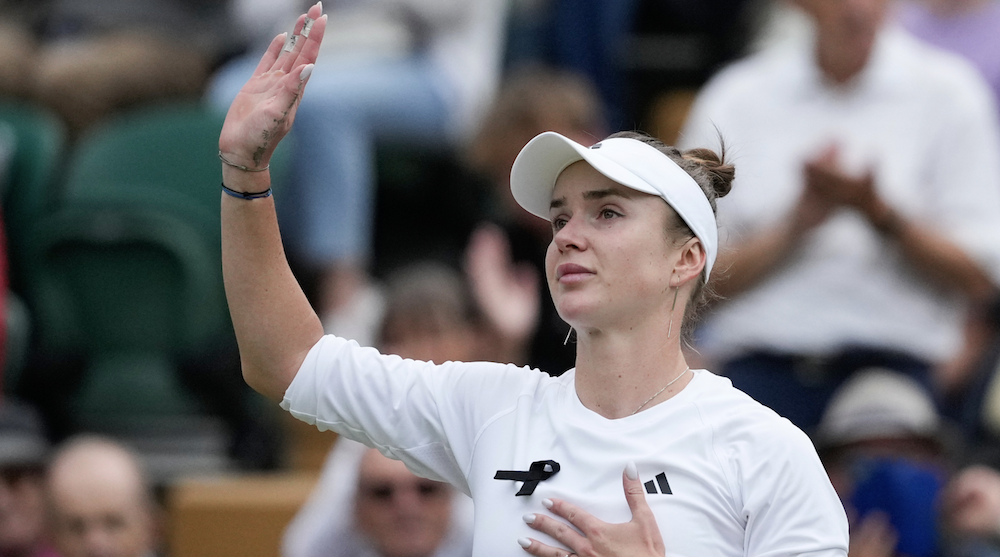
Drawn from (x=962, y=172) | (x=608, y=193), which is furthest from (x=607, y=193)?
(x=962, y=172)

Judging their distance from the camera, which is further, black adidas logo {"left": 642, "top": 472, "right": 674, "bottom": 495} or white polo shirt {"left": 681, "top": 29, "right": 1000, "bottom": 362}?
white polo shirt {"left": 681, "top": 29, "right": 1000, "bottom": 362}

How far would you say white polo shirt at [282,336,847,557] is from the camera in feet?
7.23

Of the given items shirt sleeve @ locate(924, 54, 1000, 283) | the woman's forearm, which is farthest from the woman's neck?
shirt sleeve @ locate(924, 54, 1000, 283)

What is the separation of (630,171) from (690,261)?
0.68 ft

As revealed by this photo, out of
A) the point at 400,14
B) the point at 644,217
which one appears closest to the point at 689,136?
the point at 400,14

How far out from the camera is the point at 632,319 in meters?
2.37

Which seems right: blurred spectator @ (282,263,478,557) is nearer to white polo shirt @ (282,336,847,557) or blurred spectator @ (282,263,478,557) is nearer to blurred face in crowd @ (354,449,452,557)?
blurred face in crowd @ (354,449,452,557)

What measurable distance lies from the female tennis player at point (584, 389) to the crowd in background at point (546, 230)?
63.8 inches

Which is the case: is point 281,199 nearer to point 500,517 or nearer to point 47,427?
point 47,427

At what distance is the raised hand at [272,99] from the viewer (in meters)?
2.36

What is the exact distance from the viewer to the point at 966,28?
5.60 meters

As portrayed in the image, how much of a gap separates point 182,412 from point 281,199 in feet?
3.48

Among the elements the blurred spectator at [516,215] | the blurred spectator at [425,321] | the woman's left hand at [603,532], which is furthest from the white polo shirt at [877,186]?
the woman's left hand at [603,532]

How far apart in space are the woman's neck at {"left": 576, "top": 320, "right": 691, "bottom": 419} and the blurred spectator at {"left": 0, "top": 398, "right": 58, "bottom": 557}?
2.61 metres
